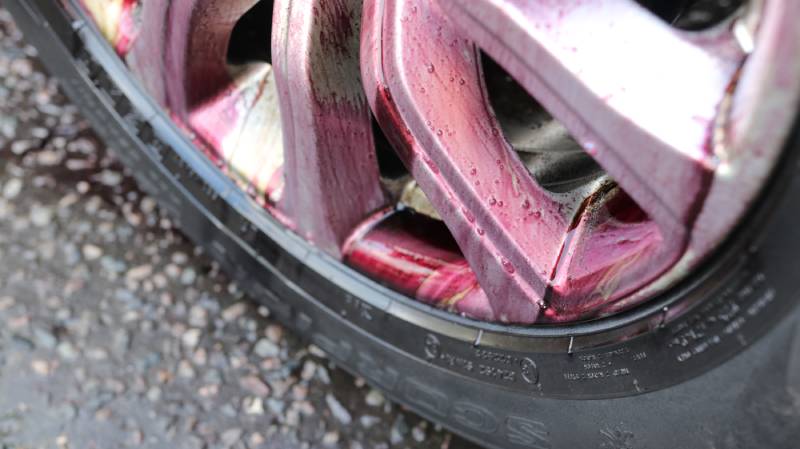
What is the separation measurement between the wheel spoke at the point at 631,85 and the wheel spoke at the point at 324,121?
0.28 meters

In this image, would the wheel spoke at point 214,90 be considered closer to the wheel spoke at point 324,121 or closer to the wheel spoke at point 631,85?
the wheel spoke at point 324,121

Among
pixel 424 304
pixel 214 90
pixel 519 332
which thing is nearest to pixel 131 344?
pixel 214 90

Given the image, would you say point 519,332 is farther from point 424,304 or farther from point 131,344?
point 131,344

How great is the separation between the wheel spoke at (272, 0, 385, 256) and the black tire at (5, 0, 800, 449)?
0.10 m

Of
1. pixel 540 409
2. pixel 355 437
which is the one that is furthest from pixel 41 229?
pixel 540 409

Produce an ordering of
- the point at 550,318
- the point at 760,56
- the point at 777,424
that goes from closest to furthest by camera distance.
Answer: the point at 760,56 → the point at 777,424 → the point at 550,318

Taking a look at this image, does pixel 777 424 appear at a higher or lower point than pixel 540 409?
higher

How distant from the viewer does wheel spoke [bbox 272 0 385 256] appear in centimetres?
113

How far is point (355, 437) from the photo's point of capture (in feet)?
4.90

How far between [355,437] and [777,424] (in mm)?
773

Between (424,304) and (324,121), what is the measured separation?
30 cm

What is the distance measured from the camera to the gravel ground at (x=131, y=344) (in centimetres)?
148

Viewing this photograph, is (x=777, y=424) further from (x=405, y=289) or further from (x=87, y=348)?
(x=87, y=348)

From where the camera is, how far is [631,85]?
0.86 meters
